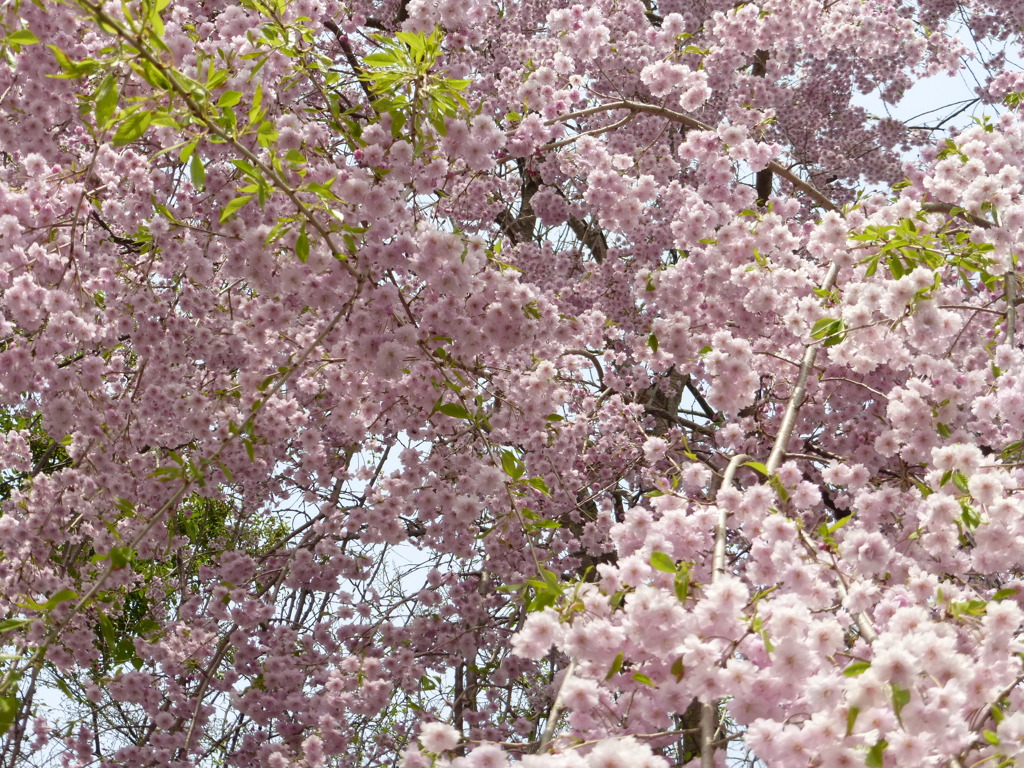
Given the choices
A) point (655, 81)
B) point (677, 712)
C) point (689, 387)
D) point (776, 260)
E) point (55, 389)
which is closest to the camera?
point (677, 712)

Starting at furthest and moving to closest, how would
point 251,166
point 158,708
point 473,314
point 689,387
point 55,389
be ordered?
point 689,387
point 158,708
point 55,389
point 473,314
point 251,166

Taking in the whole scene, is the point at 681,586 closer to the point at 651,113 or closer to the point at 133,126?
the point at 133,126

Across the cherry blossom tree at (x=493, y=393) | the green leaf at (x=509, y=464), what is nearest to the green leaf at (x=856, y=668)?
the cherry blossom tree at (x=493, y=393)

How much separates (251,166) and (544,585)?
1480mm

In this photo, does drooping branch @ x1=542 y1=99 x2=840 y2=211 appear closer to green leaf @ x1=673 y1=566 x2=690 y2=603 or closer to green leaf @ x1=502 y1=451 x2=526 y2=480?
green leaf @ x1=502 y1=451 x2=526 y2=480

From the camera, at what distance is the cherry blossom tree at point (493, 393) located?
232cm

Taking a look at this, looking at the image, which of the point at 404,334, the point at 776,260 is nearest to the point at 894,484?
the point at 776,260

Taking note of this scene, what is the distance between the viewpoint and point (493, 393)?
416cm

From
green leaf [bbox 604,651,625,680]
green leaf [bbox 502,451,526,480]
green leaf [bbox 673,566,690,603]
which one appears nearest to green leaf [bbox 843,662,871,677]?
green leaf [bbox 673,566,690,603]

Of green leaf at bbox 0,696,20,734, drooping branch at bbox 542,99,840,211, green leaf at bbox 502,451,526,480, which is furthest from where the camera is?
drooping branch at bbox 542,99,840,211

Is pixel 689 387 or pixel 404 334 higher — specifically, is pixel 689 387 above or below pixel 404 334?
above

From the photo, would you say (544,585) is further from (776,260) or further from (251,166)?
(776,260)

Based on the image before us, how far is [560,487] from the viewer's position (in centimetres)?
524

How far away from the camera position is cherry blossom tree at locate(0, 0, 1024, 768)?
2.32 m
